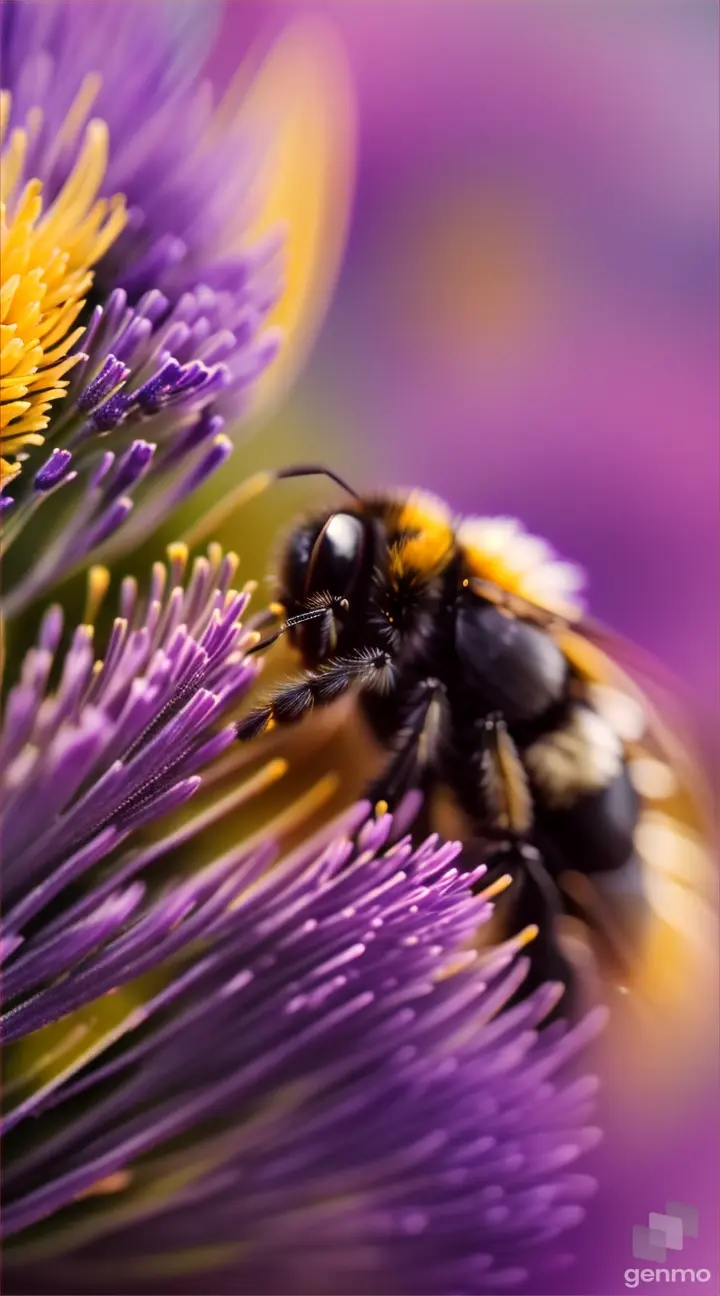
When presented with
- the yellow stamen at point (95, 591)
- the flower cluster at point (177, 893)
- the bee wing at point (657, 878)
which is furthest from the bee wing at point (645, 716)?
the yellow stamen at point (95, 591)

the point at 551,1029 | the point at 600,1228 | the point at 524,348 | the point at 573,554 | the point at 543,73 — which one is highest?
the point at 543,73

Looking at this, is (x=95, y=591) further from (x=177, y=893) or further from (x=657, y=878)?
(x=657, y=878)

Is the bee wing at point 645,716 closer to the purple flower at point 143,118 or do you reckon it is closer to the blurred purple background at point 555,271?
the blurred purple background at point 555,271

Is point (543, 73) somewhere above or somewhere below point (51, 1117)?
above

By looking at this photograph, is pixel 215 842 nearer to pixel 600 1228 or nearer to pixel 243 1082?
pixel 243 1082

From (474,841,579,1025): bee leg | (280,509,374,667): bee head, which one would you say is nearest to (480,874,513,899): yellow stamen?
(474,841,579,1025): bee leg

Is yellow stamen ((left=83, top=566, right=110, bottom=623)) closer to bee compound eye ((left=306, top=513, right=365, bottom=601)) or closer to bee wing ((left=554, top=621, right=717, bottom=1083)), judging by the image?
bee compound eye ((left=306, top=513, right=365, bottom=601))

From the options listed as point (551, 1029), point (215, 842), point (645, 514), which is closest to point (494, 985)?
point (551, 1029)
